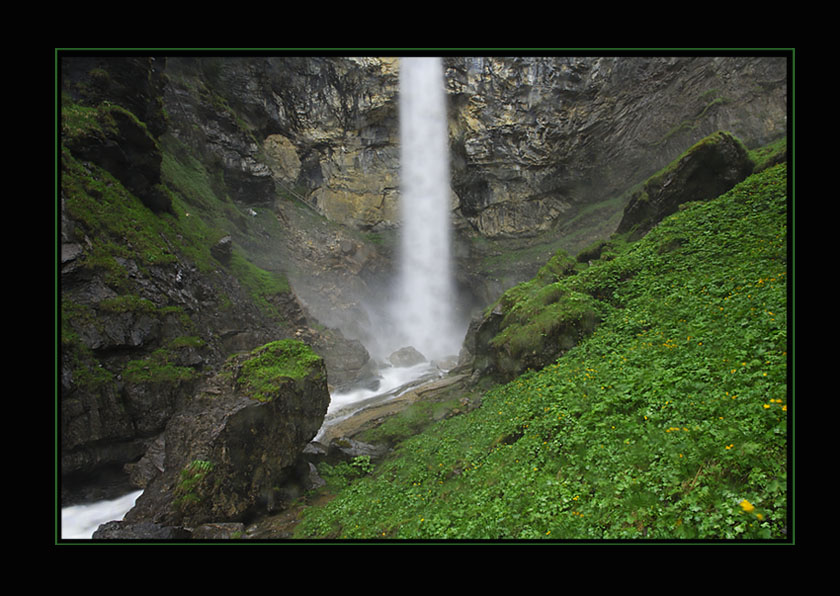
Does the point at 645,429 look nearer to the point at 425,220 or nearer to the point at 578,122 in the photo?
the point at 578,122

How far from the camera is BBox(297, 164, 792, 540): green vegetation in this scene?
10.4 feet

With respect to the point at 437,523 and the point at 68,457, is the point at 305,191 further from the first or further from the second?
the point at 437,523

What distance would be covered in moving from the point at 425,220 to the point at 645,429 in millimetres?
31055

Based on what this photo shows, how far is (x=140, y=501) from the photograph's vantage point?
7215 millimetres

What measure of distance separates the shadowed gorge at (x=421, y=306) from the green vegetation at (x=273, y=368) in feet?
0.20

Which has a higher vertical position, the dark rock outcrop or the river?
the dark rock outcrop

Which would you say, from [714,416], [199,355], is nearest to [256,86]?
[199,355]

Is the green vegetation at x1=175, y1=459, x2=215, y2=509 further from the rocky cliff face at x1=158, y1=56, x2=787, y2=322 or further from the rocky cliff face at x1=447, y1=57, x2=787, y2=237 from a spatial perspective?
the rocky cliff face at x1=447, y1=57, x2=787, y2=237

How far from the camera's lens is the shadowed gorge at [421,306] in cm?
413

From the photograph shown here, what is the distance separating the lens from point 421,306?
3366 cm

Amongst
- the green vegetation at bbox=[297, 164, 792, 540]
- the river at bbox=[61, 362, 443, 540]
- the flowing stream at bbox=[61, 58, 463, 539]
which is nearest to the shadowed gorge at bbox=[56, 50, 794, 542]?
the green vegetation at bbox=[297, 164, 792, 540]

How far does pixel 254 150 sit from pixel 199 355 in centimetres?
2152

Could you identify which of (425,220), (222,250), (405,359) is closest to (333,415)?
(405,359)

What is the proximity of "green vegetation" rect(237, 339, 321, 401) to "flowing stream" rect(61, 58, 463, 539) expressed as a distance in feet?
68.2
